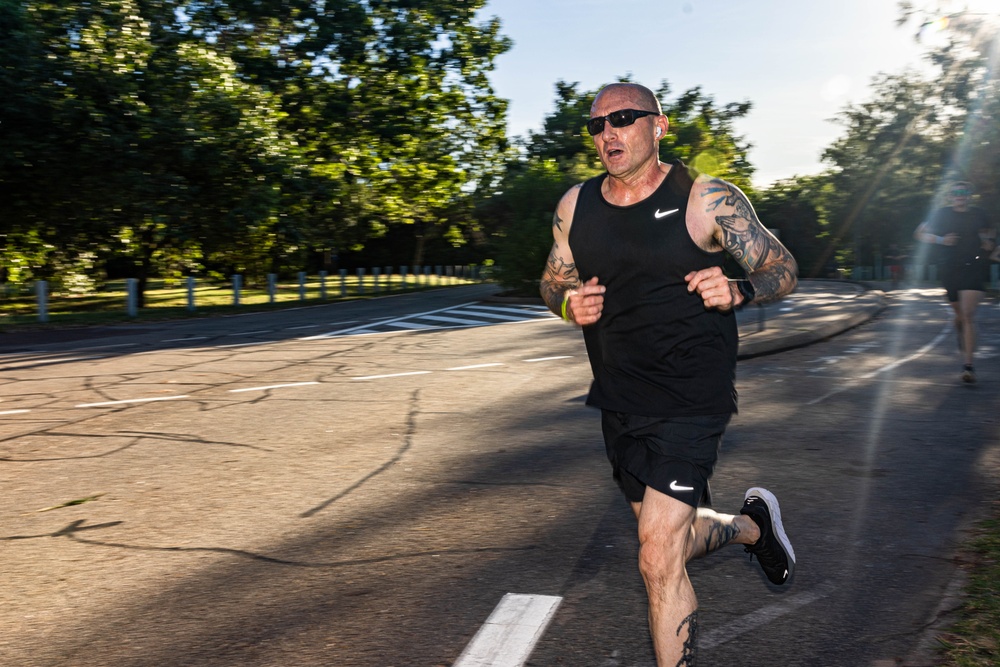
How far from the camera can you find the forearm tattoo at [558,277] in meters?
3.86

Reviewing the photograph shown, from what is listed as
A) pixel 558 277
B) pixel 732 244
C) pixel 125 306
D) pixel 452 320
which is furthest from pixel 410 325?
pixel 732 244

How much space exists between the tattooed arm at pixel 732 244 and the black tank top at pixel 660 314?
0.17 feet

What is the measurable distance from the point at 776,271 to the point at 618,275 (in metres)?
0.58

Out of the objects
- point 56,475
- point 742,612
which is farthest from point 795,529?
point 56,475

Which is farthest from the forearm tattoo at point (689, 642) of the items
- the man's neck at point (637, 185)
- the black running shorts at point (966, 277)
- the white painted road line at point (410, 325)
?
the white painted road line at point (410, 325)

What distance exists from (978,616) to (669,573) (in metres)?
1.32

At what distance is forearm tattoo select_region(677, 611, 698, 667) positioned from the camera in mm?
3172

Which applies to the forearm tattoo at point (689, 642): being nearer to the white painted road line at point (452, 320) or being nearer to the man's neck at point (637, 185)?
the man's neck at point (637, 185)

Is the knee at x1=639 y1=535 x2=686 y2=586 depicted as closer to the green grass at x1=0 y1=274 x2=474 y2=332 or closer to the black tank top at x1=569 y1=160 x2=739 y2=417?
the black tank top at x1=569 y1=160 x2=739 y2=417

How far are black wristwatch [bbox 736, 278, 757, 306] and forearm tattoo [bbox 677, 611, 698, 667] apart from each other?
1.00 metres

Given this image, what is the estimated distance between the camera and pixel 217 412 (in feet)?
29.7

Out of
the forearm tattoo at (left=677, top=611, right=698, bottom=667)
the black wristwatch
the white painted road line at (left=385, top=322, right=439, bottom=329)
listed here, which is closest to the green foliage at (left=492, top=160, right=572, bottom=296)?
the white painted road line at (left=385, top=322, right=439, bottom=329)

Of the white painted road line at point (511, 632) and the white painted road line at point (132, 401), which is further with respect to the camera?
the white painted road line at point (132, 401)

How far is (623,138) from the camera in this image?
11.4 ft
